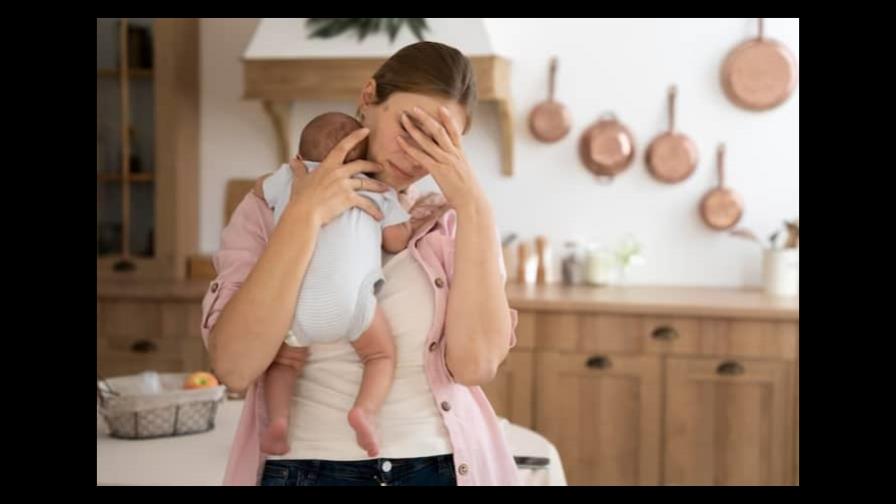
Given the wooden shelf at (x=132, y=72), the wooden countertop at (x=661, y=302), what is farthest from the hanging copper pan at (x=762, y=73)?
the wooden shelf at (x=132, y=72)

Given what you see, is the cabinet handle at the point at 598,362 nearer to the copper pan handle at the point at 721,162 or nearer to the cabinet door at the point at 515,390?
the cabinet door at the point at 515,390

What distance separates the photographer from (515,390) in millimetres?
3719

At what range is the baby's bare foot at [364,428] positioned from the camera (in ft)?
3.86

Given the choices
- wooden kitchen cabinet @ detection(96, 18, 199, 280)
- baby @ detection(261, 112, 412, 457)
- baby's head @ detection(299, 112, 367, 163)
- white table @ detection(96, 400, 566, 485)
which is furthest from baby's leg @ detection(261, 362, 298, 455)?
wooden kitchen cabinet @ detection(96, 18, 199, 280)

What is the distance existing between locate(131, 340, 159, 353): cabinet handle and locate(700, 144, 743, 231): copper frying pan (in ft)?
6.86

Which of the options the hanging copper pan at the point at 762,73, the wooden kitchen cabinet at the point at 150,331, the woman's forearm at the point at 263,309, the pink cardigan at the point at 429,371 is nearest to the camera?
the woman's forearm at the point at 263,309

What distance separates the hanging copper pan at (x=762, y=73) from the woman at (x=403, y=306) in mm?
3103

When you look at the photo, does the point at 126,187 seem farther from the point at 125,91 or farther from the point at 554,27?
the point at 554,27

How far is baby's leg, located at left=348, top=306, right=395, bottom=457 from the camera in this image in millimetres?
1181
